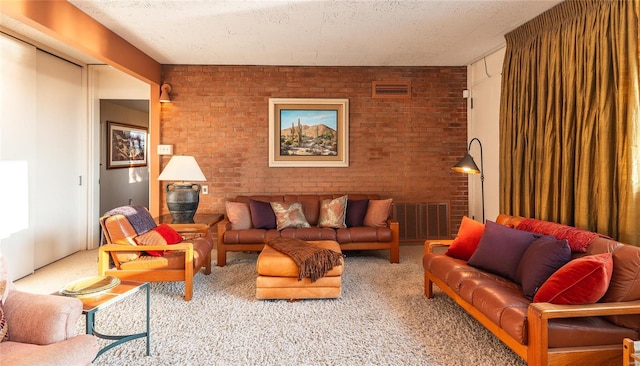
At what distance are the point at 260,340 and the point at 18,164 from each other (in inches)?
135

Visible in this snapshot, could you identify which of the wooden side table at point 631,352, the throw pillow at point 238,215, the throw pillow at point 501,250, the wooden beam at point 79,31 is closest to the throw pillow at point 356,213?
the throw pillow at point 238,215

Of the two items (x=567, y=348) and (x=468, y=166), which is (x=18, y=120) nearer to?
(x=468, y=166)

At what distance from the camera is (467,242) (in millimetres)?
3143

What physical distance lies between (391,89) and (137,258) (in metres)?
4.10

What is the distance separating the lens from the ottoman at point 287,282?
3.18m

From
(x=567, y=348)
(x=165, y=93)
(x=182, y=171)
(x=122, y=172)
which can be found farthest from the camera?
(x=122, y=172)

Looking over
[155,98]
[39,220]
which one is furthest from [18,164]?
[155,98]

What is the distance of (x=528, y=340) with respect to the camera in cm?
194

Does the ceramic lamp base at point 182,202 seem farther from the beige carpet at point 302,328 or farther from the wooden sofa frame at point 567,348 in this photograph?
the wooden sofa frame at point 567,348

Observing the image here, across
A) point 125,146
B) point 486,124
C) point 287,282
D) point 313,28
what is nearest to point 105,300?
point 287,282

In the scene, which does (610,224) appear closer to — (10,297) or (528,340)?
(528,340)

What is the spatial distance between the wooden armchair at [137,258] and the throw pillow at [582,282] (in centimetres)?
280

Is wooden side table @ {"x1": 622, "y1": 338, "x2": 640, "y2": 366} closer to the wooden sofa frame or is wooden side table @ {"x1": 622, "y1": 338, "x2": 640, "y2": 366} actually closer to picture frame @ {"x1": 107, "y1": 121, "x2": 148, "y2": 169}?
the wooden sofa frame

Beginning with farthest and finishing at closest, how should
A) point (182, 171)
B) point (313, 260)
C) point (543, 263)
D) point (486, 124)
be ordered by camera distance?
point (486, 124) → point (182, 171) → point (313, 260) → point (543, 263)
